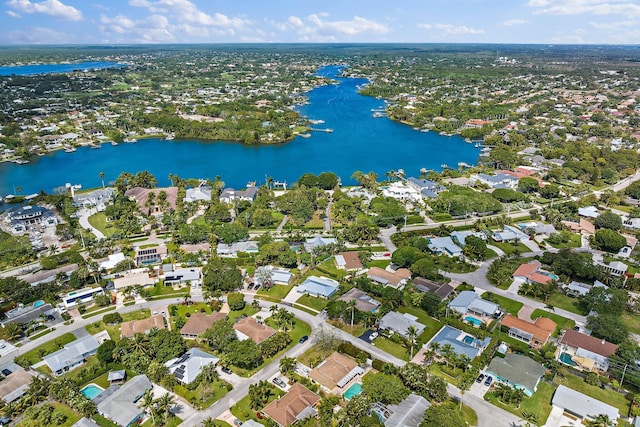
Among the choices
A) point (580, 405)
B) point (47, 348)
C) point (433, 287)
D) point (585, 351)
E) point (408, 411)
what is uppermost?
point (408, 411)

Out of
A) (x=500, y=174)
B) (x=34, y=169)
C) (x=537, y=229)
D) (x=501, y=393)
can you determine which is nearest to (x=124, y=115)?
(x=34, y=169)

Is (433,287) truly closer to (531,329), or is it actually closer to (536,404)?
(531,329)

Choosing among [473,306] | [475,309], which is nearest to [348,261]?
[473,306]

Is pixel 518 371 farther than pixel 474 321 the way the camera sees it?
No

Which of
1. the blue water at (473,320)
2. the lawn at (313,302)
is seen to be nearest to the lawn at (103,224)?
the lawn at (313,302)

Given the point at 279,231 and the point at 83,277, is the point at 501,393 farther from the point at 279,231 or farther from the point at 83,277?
the point at 83,277

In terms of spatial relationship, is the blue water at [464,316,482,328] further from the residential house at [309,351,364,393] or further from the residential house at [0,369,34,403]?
the residential house at [0,369,34,403]

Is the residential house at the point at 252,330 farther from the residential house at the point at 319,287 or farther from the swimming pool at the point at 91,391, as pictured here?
the swimming pool at the point at 91,391

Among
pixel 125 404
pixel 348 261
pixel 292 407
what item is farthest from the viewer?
pixel 348 261
